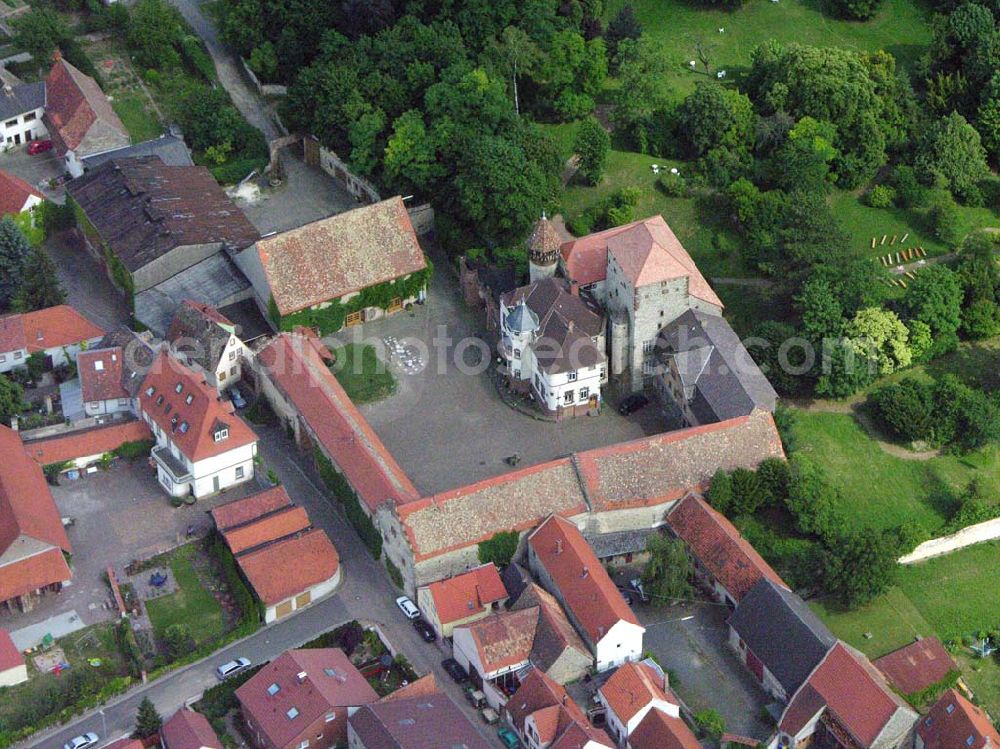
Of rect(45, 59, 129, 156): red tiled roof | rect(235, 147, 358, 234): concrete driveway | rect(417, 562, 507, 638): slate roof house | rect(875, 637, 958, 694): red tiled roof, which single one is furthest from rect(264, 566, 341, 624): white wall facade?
rect(45, 59, 129, 156): red tiled roof

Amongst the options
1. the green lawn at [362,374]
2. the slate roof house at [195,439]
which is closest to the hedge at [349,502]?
the slate roof house at [195,439]

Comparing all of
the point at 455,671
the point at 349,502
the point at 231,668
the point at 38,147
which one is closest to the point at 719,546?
the point at 455,671

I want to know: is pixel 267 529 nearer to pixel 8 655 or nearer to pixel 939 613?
pixel 8 655

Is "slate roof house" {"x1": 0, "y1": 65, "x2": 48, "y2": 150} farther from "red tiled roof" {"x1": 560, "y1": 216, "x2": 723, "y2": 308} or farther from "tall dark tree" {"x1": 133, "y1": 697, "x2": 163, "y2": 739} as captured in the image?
"tall dark tree" {"x1": 133, "y1": 697, "x2": 163, "y2": 739}

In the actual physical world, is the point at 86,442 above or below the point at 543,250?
below

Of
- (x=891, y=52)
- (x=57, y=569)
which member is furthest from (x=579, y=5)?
(x=57, y=569)
